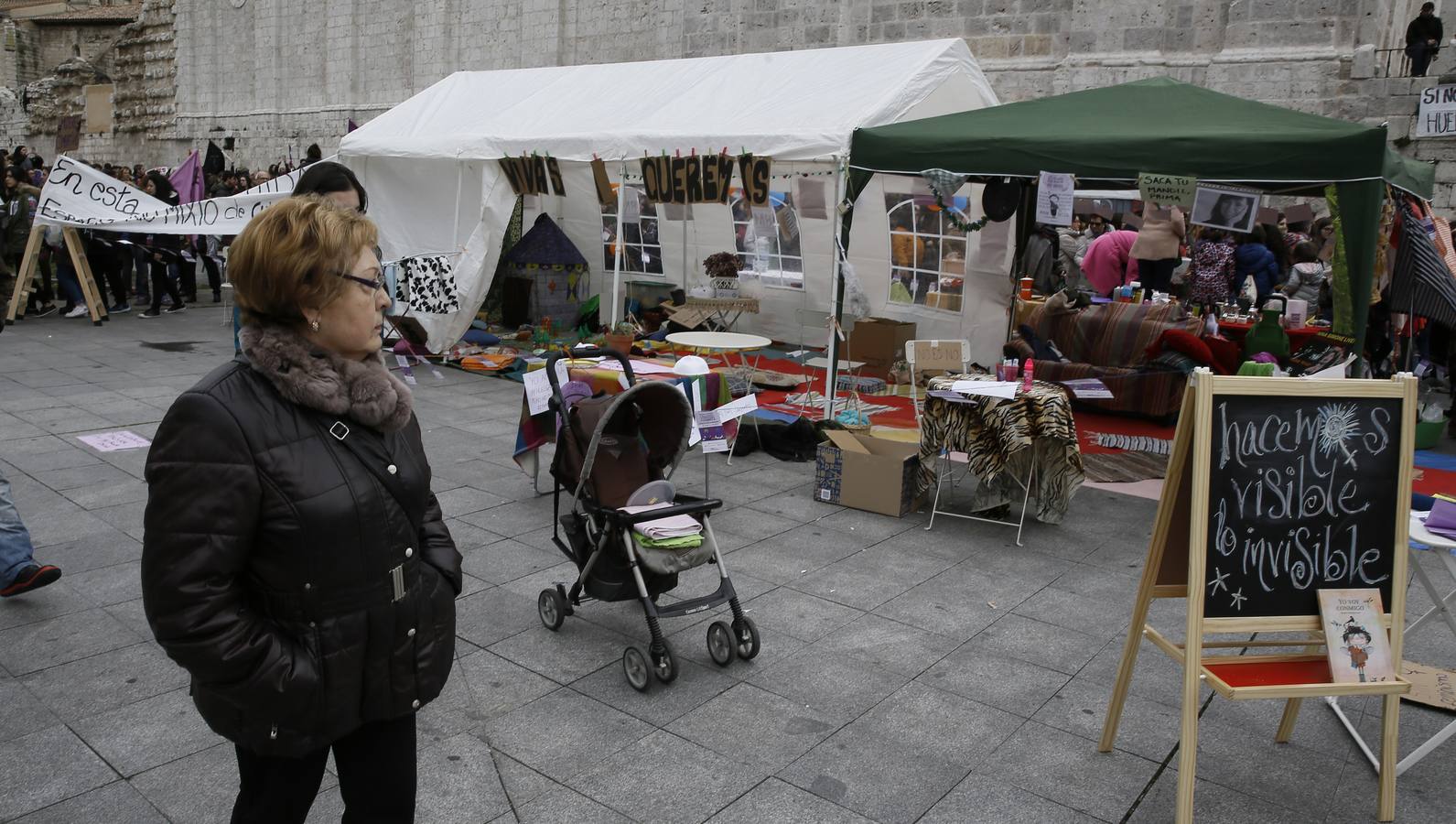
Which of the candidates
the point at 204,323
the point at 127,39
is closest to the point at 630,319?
the point at 204,323

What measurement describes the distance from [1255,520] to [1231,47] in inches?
523

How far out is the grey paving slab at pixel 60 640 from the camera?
3.92m

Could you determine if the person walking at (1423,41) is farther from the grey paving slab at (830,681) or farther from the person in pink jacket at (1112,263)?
the grey paving slab at (830,681)

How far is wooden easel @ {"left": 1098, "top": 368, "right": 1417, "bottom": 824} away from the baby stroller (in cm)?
164

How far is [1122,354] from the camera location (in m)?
9.05

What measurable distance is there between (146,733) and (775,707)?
2139 mm

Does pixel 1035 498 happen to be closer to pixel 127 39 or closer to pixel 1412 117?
pixel 1412 117

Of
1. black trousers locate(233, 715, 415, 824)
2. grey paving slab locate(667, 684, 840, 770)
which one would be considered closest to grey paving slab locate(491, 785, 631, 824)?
grey paving slab locate(667, 684, 840, 770)

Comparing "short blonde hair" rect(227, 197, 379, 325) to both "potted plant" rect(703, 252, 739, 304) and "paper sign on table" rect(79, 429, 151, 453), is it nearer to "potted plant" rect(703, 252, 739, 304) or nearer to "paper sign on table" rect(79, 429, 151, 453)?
"paper sign on table" rect(79, 429, 151, 453)

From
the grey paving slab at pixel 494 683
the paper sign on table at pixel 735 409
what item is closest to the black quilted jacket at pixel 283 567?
the grey paving slab at pixel 494 683

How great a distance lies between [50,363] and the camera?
33.2 feet

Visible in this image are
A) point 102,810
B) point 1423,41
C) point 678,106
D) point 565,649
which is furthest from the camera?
point 1423,41

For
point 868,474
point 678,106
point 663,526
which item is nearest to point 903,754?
point 663,526

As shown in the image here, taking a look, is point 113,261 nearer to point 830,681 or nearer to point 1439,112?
point 830,681
